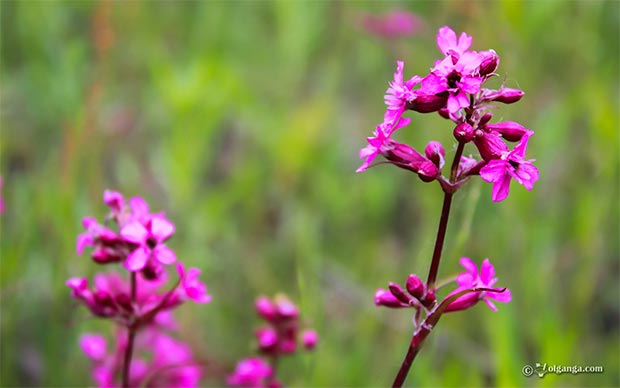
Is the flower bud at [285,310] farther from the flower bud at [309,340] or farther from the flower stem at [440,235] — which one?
the flower stem at [440,235]

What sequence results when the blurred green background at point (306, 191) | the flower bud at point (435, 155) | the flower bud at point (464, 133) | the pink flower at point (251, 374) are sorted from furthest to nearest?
1. the blurred green background at point (306, 191)
2. the pink flower at point (251, 374)
3. the flower bud at point (435, 155)
4. the flower bud at point (464, 133)

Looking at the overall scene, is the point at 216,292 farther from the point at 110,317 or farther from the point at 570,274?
the point at 110,317

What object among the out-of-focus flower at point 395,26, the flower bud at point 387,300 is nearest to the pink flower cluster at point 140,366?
the flower bud at point 387,300

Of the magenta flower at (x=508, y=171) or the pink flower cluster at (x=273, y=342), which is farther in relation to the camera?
the pink flower cluster at (x=273, y=342)

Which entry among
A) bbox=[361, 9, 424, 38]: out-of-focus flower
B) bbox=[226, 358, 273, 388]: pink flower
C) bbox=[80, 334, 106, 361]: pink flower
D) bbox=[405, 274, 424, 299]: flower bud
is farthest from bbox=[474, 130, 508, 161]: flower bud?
bbox=[361, 9, 424, 38]: out-of-focus flower

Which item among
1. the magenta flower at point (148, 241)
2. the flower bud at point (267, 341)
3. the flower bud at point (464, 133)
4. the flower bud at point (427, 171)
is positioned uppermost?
the flower bud at point (464, 133)

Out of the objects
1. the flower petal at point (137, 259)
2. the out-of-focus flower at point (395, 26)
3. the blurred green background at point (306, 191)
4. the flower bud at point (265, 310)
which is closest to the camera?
the flower petal at point (137, 259)

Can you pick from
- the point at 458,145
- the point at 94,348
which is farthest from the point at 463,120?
the point at 94,348

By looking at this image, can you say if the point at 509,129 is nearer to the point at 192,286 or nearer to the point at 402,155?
the point at 402,155

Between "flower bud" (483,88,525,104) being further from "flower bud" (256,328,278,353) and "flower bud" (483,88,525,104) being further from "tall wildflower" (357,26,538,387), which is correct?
"flower bud" (256,328,278,353)
